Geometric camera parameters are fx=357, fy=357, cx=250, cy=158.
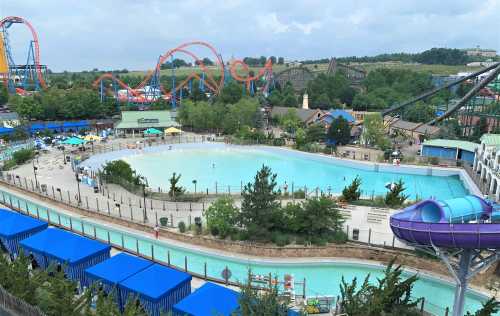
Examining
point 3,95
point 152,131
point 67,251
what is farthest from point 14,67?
point 67,251

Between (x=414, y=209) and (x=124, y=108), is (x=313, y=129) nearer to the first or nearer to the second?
(x=414, y=209)

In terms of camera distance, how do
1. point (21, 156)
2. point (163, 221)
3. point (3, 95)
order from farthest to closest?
point (3, 95) < point (21, 156) < point (163, 221)

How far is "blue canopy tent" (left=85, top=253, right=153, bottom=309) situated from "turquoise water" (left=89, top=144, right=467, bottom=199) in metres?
12.8

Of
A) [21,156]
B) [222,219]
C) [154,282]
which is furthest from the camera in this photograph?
[21,156]

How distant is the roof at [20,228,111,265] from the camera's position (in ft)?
43.2

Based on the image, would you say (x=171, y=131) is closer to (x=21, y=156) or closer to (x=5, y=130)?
(x=21, y=156)

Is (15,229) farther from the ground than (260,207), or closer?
closer

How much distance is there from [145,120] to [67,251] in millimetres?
35788

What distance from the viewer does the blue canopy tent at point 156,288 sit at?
10898mm

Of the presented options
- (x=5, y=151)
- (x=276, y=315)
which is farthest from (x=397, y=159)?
(x=5, y=151)

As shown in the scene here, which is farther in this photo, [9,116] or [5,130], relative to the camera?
[9,116]

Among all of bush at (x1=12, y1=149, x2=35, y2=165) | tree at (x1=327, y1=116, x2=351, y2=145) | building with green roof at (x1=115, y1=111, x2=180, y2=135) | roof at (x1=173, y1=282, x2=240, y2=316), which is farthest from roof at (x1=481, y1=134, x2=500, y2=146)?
bush at (x1=12, y1=149, x2=35, y2=165)

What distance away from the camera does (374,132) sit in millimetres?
37812

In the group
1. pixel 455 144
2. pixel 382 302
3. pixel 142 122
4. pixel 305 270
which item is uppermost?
pixel 142 122
